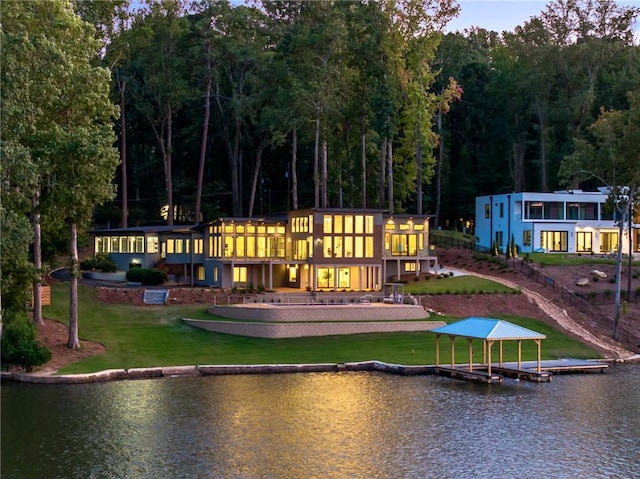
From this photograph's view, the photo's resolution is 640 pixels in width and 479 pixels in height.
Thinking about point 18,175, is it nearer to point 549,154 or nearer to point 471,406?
point 471,406

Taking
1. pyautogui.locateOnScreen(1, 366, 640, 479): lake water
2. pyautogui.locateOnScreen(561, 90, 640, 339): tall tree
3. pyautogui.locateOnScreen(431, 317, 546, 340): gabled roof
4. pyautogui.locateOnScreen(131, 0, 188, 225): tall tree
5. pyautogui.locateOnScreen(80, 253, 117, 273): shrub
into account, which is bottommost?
pyautogui.locateOnScreen(1, 366, 640, 479): lake water

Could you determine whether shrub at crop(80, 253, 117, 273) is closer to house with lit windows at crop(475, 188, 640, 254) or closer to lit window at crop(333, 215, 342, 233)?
lit window at crop(333, 215, 342, 233)

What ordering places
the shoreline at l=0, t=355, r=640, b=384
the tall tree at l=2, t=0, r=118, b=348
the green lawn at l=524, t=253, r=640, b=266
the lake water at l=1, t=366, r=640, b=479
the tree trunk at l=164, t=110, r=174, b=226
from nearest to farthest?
the lake water at l=1, t=366, r=640, b=479
the shoreline at l=0, t=355, r=640, b=384
the tall tree at l=2, t=0, r=118, b=348
the green lawn at l=524, t=253, r=640, b=266
the tree trunk at l=164, t=110, r=174, b=226

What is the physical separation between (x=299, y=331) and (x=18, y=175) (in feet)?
68.8

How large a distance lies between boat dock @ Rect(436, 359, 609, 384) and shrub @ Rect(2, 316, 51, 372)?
66.1 feet

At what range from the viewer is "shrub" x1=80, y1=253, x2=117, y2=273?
7000 centimetres

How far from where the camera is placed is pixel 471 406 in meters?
37.3

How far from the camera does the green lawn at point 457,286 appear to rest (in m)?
62.2

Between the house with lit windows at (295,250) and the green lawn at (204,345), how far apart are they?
9818 millimetres

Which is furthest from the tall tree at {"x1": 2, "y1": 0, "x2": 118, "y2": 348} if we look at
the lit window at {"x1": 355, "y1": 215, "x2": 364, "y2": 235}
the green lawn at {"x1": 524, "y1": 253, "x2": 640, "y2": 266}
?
the green lawn at {"x1": 524, "y1": 253, "x2": 640, "y2": 266}

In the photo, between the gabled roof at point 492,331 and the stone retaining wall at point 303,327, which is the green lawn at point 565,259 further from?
the gabled roof at point 492,331

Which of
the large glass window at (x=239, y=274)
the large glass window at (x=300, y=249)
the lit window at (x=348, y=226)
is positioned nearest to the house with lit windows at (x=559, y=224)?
the lit window at (x=348, y=226)

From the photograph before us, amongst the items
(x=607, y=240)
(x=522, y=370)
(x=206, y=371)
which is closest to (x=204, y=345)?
(x=206, y=371)

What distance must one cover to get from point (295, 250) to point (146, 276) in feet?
37.1
